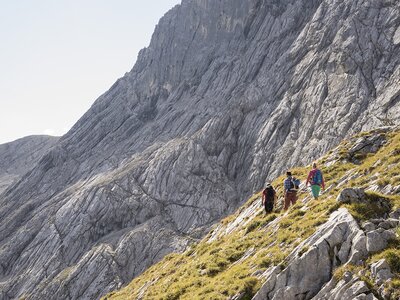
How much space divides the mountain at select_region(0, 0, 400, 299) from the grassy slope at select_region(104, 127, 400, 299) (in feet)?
175

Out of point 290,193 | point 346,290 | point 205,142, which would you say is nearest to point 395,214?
point 346,290

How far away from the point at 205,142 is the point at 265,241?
294ft

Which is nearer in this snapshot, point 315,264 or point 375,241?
point 375,241

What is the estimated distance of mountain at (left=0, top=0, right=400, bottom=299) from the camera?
88.8 metres

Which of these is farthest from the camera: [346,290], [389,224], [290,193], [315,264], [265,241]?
[290,193]

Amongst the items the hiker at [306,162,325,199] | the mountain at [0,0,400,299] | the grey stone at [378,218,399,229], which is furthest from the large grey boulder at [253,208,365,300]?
the mountain at [0,0,400,299]

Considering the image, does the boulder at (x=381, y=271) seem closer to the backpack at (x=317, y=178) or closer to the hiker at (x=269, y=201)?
the backpack at (x=317, y=178)

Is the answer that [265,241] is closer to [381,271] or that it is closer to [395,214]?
[395,214]

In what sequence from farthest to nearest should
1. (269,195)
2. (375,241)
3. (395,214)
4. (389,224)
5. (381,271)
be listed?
(269,195), (395,214), (389,224), (375,241), (381,271)

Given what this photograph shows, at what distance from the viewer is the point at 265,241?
23.1m

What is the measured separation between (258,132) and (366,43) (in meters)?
33.1

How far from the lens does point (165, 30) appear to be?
17438 centimetres

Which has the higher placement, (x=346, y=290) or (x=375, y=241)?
(x=375, y=241)

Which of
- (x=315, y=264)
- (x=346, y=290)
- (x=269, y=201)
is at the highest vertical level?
(x=269, y=201)
